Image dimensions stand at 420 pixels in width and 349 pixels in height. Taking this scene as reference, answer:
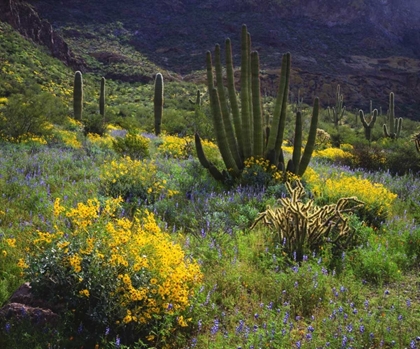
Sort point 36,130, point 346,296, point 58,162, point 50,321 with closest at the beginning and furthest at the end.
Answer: point 50,321, point 346,296, point 58,162, point 36,130

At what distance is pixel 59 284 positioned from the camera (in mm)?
2564

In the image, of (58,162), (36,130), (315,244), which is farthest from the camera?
(36,130)

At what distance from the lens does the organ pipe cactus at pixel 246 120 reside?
7156 millimetres

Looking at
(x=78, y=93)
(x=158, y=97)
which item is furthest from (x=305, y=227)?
(x=78, y=93)

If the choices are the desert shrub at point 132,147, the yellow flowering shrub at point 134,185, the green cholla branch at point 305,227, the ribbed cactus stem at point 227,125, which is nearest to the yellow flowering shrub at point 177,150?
the desert shrub at point 132,147

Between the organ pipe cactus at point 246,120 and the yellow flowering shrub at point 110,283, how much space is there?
14.7 feet

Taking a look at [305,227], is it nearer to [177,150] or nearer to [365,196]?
[365,196]

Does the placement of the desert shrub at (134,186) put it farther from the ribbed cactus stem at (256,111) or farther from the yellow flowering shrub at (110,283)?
the ribbed cactus stem at (256,111)

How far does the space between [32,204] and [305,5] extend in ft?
308

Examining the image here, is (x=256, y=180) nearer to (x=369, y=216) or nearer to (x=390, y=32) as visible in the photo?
(x=369, y=216)

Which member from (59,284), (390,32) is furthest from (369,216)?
(390,32)

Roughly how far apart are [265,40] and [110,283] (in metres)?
70.2

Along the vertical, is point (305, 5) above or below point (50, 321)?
above

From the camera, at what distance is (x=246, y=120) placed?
7.33 metres
